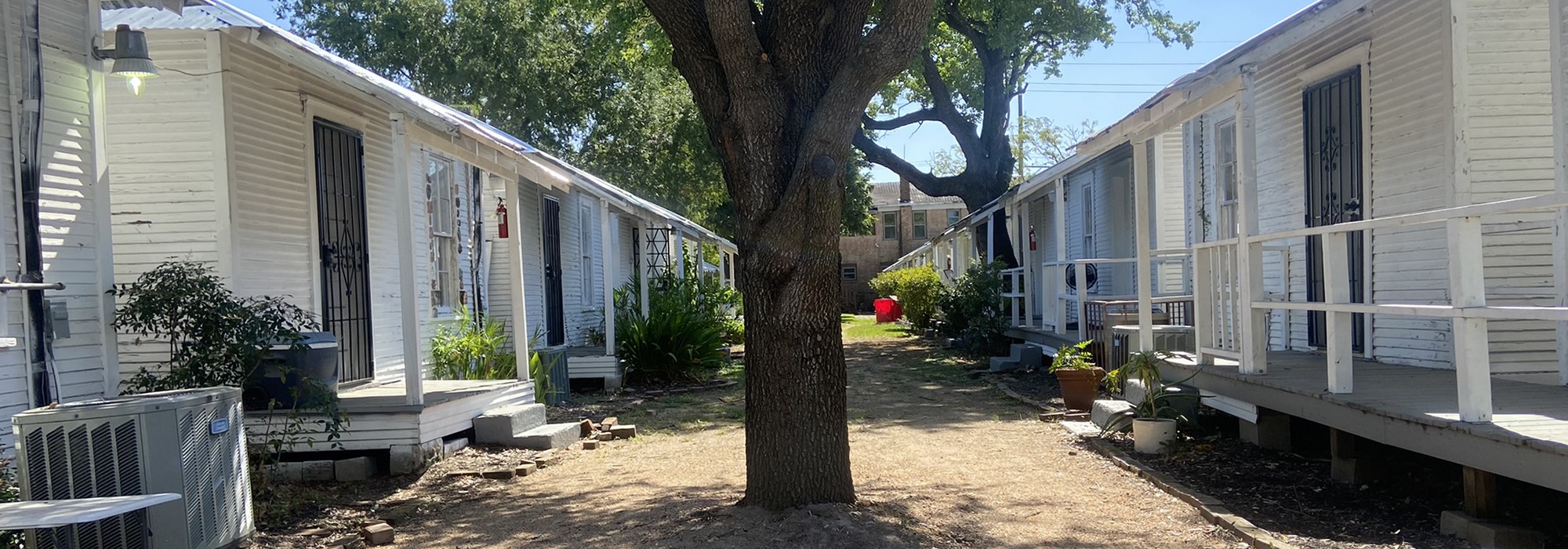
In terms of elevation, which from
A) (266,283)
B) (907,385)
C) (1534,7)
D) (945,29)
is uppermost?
(945,29)

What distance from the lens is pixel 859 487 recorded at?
23.2 ft

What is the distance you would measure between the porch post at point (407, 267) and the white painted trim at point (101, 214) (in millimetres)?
1778

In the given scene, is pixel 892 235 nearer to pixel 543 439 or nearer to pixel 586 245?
pixel 586 245

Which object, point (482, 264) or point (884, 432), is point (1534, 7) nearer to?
point (884, 432)

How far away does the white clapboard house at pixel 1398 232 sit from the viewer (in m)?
5.02

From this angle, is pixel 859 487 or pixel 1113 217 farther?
pixel 1113 217

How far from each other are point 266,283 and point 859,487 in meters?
4.86

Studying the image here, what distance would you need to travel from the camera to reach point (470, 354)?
11203 millimetres

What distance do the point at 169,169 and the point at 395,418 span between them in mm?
2453

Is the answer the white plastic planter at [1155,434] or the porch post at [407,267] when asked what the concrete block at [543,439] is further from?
the white plastic planter at [1155,434]

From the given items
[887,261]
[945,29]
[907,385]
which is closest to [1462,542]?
[907,385]

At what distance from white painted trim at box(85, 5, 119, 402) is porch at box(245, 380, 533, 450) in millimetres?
997

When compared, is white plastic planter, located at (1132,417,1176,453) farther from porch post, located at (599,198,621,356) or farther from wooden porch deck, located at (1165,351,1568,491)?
porch post, located at (599,198,621,356)

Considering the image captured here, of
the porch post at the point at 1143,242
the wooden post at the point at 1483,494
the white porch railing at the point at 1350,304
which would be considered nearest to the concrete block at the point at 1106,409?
the porch post at the point at 1143,242
